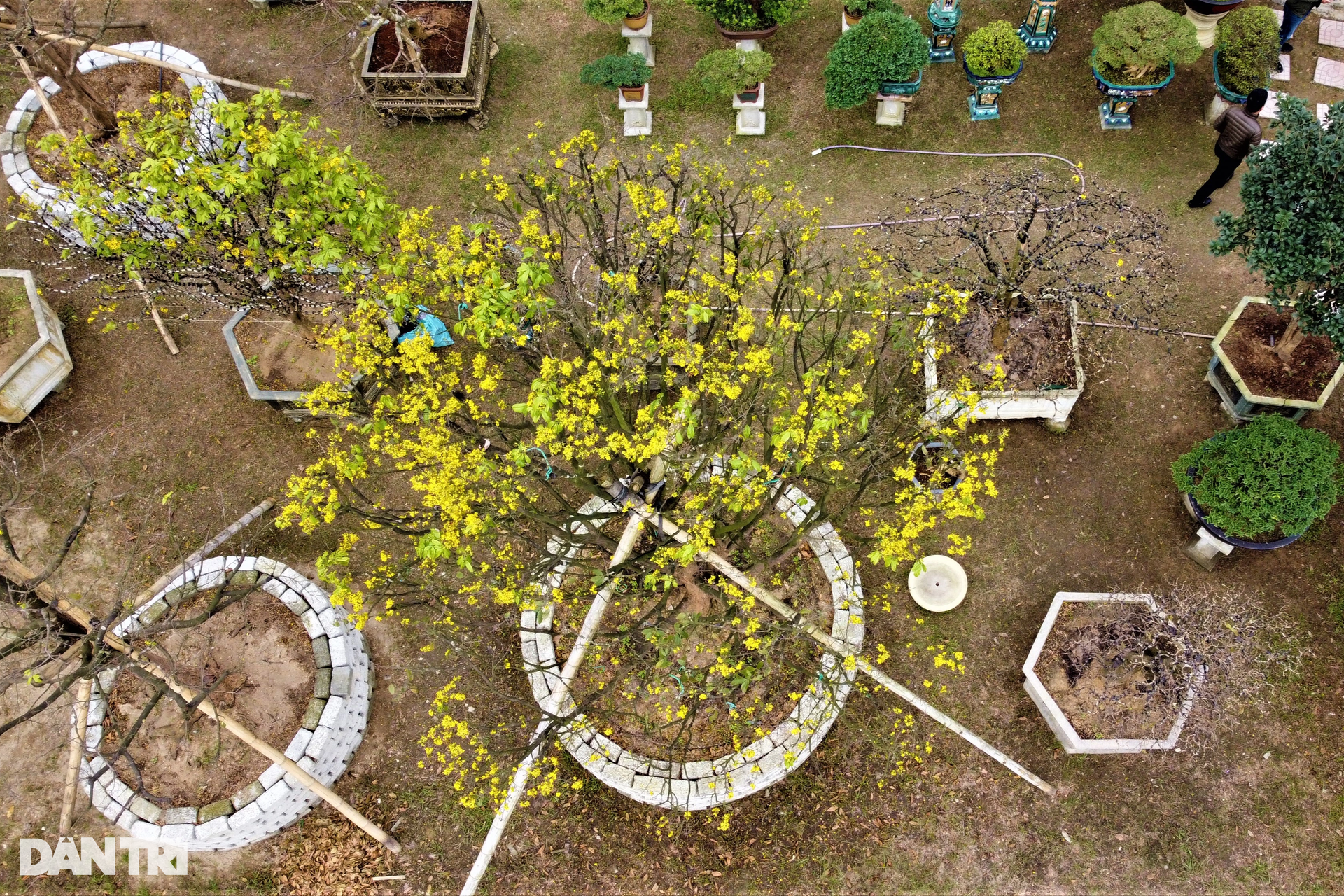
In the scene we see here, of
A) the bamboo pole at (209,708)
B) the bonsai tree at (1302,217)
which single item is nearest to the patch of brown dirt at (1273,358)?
the bonsai tree at (1302,217)

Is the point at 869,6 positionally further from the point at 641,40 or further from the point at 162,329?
the point at 162,329

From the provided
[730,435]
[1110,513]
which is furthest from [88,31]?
[1110,513]

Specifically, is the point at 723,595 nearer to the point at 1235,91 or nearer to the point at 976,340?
the point at 976,340

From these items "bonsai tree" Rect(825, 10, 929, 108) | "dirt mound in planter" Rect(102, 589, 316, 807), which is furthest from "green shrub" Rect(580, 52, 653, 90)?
"dirt mound in planter" Rect(102, 589, 316, 807)

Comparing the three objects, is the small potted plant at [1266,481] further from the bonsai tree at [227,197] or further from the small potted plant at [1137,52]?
the bonsai tree at [227,197]

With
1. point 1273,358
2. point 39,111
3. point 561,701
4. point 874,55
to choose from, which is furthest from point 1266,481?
point 39,111
